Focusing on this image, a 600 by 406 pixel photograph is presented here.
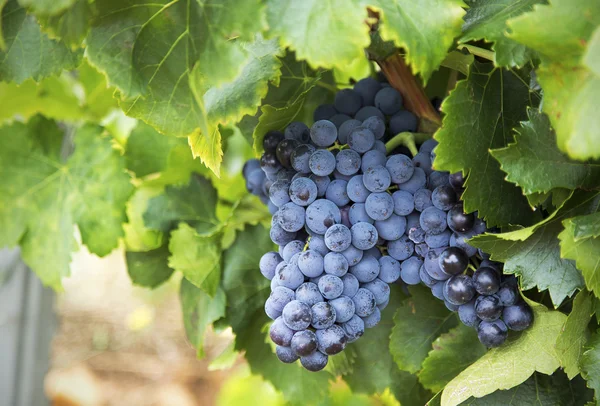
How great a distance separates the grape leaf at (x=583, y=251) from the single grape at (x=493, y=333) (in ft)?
0.31

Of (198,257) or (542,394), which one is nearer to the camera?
(542,394)

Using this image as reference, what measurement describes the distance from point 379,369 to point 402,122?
0.29m

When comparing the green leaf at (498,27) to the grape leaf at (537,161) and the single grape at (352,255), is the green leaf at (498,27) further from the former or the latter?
the single grape at (352,255)

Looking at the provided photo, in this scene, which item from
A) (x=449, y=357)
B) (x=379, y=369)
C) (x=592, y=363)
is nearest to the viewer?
(x=592, y=363)

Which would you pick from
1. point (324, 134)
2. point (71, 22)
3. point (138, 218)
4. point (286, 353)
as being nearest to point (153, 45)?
point (71, 22)

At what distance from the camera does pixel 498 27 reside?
45 centimetres

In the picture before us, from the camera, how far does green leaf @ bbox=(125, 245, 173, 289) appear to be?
784 mm

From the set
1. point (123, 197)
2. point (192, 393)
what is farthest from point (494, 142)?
point (192, 393)

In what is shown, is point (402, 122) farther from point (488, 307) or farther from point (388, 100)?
point (488, 307)

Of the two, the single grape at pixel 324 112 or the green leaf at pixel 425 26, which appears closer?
the green leaf at pixel 425 26

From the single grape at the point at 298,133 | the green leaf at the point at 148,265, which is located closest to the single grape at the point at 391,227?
the single grape at the point at 298,133

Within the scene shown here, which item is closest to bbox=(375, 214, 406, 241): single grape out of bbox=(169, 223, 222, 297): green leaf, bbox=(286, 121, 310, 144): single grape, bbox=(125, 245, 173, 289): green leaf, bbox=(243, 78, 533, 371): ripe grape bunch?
bbox=(243, 78, 533, 371): ripe grape bunch

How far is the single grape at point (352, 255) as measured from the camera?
51 cm

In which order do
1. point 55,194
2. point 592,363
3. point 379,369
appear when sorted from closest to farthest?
point 592,363 < point 379,369 < point 55,194
